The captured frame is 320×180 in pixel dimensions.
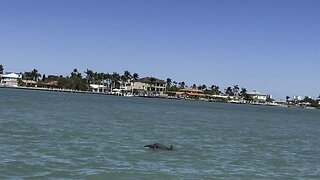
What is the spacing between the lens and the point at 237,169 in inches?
847

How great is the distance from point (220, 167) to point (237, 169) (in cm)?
73

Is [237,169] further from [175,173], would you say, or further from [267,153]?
[267,153]

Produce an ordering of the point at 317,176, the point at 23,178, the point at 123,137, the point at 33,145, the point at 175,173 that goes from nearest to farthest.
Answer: the point at 23,178 → the point at 175,173 → the point at 317,176 → the point at 33,145 → the point at 123,137

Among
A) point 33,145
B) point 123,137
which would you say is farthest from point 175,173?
point 123,137

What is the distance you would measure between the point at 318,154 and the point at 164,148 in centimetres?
1035

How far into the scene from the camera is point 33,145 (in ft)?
81.9

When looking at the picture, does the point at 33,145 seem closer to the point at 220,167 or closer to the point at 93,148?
the point at 93,148

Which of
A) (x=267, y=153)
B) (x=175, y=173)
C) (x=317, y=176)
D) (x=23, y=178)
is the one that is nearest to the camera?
(x=23, y=178)

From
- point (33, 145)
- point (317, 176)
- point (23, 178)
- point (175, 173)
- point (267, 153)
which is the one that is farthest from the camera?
point (267, 153)

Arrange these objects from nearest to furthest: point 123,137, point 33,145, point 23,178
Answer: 1. point 23,178
2. point 33,145
3. point 123,137

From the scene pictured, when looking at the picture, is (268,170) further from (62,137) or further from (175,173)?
(62,137)

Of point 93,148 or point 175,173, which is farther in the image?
point 93,148

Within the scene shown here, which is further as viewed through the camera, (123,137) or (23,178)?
(123,137)

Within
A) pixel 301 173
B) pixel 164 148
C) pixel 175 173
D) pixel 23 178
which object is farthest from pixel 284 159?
pixel 23 178
